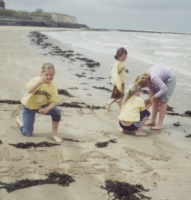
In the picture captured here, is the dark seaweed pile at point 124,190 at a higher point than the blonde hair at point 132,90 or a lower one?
lower

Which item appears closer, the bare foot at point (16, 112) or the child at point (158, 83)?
the child at point (158, 83)

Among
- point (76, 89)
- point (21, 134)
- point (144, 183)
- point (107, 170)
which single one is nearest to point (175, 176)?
point (144, 183)

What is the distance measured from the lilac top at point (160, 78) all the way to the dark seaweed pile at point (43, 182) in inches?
102

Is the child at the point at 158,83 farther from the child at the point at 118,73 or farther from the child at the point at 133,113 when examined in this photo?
the child at the point at 118,73

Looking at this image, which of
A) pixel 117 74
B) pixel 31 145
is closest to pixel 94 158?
pixel 31 145

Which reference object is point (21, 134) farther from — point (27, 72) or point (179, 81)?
point (179, 81)

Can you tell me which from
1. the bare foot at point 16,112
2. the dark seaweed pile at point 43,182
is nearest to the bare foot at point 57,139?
the dark seaweed pile at point 43,182

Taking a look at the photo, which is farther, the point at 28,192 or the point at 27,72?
the point at 27,72

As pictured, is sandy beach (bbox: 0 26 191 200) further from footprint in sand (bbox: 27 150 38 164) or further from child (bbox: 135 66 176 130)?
child (bbox: 135 66 176 130)

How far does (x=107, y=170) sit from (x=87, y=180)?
1.22 ft

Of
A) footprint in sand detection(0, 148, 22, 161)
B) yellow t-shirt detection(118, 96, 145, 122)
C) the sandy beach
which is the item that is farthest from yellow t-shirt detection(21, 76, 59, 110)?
yellow t-shirt detection(118, 96, 145, 122)

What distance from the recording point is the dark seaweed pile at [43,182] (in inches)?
118

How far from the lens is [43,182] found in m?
3.13

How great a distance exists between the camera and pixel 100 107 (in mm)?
6555
